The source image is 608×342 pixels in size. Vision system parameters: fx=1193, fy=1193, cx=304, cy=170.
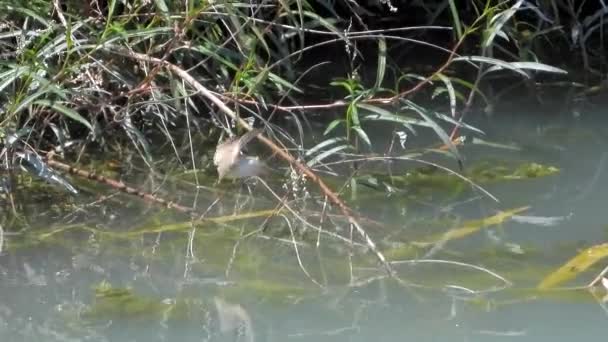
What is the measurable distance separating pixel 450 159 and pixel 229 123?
36 cm

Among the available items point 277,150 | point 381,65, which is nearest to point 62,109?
point 277,150

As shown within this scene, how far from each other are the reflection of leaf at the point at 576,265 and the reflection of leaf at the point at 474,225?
0.52 feet

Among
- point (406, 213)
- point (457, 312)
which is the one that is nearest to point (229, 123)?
point (406, 213)

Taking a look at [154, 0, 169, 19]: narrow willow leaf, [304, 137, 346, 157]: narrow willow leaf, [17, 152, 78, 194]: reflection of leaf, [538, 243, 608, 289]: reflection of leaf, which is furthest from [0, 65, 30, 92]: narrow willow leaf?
[538, 243, 608, 289]: reflection of leaf

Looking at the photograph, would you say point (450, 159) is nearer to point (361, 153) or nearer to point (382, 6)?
point (361, 153)

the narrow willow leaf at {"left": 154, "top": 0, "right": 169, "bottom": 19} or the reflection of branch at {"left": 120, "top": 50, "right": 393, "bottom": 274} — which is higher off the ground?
the narrow willow leaf at {"left": 154, "top": 0, "right": 169, "bottom": 19}

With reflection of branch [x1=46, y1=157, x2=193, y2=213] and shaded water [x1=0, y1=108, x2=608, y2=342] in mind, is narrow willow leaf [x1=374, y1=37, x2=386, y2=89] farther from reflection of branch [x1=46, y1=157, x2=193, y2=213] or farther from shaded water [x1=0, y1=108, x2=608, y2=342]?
reflection of branch [x1=46, y1=157, x2=193, y2=213]

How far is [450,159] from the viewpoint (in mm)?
1948

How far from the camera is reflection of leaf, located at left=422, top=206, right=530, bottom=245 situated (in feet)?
5.41

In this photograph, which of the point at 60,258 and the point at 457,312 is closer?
the point at 457,312

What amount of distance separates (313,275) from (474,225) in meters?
0.28

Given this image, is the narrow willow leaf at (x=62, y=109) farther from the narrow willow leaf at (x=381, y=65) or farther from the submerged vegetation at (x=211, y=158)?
the narrow willow leaf at (x=381, y=65)

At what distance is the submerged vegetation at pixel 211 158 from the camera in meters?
1.59

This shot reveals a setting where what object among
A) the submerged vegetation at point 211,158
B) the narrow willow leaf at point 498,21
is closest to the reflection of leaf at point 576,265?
the submerged vegetation at point 211,158
